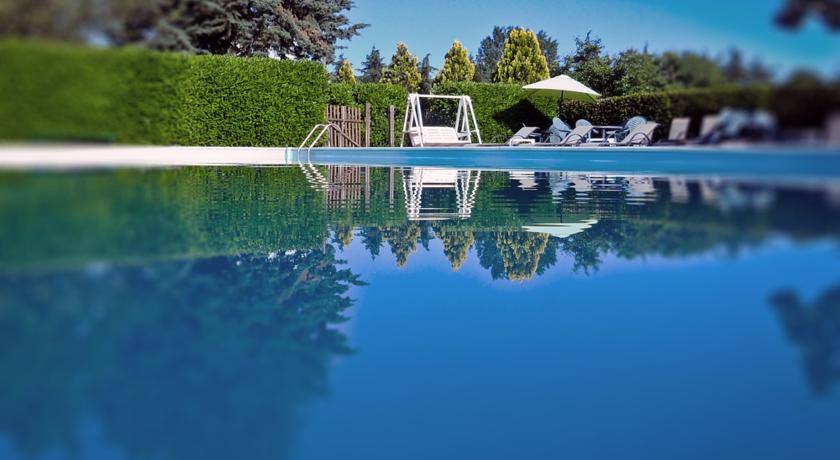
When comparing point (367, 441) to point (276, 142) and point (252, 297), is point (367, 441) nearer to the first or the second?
point (252, 297)

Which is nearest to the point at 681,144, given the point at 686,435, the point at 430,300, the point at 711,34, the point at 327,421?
the point at 711,34

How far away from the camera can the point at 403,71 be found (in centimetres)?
2825

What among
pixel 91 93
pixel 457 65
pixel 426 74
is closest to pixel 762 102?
pixel 91 93

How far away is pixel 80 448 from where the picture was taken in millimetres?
1695

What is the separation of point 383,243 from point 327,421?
8.29 ft

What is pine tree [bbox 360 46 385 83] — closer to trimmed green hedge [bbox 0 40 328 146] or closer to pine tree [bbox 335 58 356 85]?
pine tree [bbox 335 58 356 85]

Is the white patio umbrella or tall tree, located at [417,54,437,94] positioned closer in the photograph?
the white patio umbrella

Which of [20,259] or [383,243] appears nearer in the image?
[20,259]

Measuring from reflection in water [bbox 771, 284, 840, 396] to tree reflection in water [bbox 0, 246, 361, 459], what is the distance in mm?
1454

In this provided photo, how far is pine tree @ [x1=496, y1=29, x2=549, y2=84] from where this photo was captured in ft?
63.4

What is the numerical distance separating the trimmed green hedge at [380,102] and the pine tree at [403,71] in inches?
353

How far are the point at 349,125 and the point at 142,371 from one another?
15.9 metres

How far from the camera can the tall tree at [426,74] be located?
91.6 ft

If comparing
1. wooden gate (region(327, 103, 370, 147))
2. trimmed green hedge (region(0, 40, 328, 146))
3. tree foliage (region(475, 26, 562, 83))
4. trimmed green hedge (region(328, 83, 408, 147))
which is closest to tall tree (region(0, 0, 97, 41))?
trimmed green hedge (region(0, 40, 328, 146))
